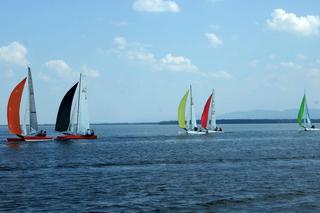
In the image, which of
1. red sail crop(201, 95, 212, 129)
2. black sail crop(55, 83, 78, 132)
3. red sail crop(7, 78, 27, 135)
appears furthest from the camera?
red sail crop(201, 95, 212, 129)

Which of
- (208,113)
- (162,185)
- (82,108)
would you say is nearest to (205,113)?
(208,113)

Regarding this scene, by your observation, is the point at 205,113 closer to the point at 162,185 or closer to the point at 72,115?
the point at 72,115

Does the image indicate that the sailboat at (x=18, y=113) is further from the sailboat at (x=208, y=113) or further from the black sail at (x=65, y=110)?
the sailboat at (x=208, y=113)

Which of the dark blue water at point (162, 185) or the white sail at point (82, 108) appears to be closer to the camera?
the dark blue water at point (162, 185)

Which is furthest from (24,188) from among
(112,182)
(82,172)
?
(82,172)

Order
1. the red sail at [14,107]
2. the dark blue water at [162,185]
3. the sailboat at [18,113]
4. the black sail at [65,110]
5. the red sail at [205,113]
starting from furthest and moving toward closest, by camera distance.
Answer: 1. the red sail at [205,113]
2. the black sail at [65,110]
3. the sailboat at [18,113]
4. the red sail at [14,107]
5. the dark blue water at [162,185]

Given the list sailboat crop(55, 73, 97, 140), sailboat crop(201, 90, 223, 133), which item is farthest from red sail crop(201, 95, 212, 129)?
sailboat crop(55, 73, 97, 140)

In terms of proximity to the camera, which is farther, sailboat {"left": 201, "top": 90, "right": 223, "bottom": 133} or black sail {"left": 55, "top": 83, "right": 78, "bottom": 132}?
sailboat {"left": 201, "top": 90, "right": 223, "bottom": 133}

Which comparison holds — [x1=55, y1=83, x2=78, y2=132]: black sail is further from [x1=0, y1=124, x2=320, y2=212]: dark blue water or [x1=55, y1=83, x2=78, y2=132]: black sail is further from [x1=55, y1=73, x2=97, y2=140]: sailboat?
[x1=0, y1=124, x2=320, y2=212]: dark blue water

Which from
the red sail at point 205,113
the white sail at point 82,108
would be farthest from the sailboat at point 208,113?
the white sail at point 82,108

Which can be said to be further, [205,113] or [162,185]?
[205,113]

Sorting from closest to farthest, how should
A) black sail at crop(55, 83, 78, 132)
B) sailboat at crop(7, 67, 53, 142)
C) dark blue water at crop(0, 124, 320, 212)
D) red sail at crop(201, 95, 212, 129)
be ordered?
dark blue water at crop(0, 124, 320, 212)
sailboat at crop(7, 67, 53, 142)
black sail at crop(55, 83, 78, 132)
red sail at crop(201, 95, 212, 129)

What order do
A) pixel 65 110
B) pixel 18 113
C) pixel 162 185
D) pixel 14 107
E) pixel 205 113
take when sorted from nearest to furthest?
pixel 162 185
pixel 14 107
pixel 18 113
pixel 65 110
pixel 205 113

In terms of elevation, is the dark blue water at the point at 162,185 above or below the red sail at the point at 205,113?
below
